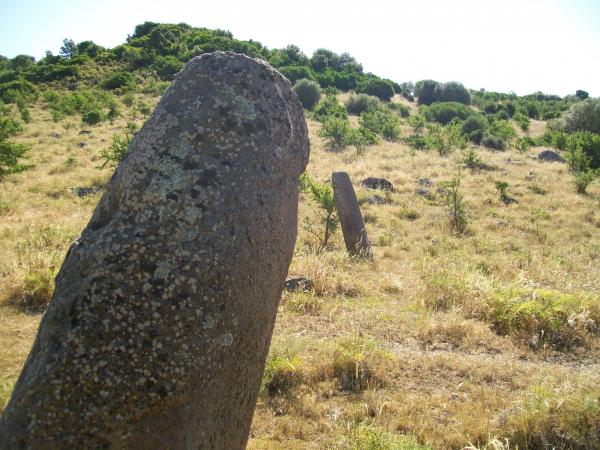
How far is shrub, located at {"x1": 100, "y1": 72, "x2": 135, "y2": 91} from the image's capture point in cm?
3838

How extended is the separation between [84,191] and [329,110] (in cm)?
2417

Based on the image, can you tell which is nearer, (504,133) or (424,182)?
(424,182)

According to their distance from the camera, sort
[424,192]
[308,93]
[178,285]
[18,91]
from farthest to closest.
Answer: [308,93] → [18,91] → [424,192] → [178,285]

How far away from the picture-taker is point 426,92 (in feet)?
172

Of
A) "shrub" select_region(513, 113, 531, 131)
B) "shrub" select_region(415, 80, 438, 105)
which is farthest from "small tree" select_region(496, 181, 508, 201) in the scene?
"shrub" select_region(415, 80, 438, 105)

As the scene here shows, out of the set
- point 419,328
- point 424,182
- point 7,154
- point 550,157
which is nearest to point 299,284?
point 419,328

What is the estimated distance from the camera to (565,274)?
873 cm

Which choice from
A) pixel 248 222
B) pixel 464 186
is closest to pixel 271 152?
pixel 248 222

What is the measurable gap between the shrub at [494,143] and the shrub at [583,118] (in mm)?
8495

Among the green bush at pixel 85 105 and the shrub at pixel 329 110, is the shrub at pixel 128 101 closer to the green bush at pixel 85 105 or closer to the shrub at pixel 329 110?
the green bush at pixel 85 105

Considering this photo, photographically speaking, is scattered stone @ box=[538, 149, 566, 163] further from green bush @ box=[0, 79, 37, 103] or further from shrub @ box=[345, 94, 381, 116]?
green bush @ box=[0, 79, 37, 103]

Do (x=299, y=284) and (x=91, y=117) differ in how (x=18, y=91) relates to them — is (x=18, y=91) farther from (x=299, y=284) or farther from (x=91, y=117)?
(x=299, y=284)

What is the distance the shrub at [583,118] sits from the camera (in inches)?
1300

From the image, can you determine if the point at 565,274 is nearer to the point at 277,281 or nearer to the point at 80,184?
the point at 277,281
